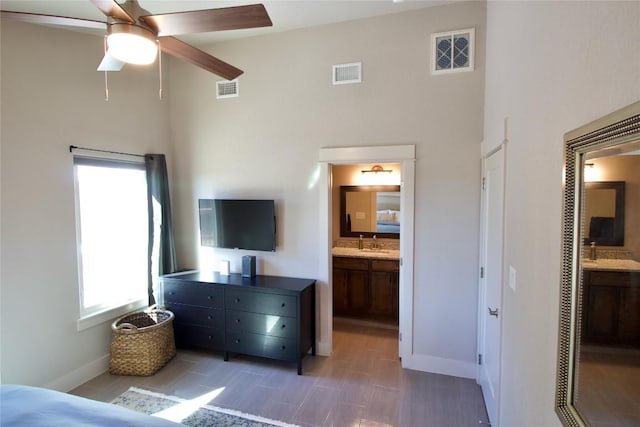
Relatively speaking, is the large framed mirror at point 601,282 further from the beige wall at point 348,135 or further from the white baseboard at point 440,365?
the white baseboard at point 440,365

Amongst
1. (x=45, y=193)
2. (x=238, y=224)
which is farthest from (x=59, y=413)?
(x=238, y=224)

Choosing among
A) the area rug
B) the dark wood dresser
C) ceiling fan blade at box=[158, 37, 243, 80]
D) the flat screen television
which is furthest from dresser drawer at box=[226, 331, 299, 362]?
ceiling fan blade at box=[158, 37, 243, 80]

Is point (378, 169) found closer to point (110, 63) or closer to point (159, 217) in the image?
point (159, 217)

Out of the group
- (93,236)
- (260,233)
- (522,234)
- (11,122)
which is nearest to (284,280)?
(260,233)

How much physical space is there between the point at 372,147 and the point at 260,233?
1499mm

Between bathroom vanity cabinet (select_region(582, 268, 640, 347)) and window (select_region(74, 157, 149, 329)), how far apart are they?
365 centimetres

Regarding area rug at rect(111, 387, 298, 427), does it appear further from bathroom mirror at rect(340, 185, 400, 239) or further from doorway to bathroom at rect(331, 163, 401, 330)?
bathroom mirror at rect(340, 185, 400, 239)

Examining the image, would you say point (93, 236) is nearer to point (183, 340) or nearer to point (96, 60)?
point (183, 340)

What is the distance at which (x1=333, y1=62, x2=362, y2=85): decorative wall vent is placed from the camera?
3.28 metres

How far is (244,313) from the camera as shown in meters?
3.33

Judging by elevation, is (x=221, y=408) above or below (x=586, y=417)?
below

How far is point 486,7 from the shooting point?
2.86 m

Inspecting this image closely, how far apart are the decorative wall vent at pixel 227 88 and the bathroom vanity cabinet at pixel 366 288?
7.77ft

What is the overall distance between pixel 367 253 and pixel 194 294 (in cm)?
218
